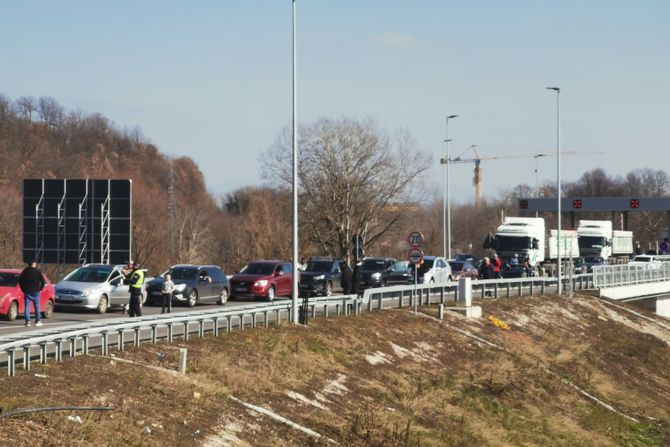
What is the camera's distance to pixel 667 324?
56.2 metres

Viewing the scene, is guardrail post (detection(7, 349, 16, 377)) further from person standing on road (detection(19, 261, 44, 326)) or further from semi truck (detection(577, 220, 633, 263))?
semi truck (detection(577, 220, 633, 263))

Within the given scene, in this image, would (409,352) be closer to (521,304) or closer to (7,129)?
(521,304)

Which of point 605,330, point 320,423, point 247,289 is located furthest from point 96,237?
point 320,423

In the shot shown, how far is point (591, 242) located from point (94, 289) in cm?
5612

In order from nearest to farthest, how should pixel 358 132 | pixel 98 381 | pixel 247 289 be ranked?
1. pixel 98 381
2. pixel 247 289
3. pixel 358 132

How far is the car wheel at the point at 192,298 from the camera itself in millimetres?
39000

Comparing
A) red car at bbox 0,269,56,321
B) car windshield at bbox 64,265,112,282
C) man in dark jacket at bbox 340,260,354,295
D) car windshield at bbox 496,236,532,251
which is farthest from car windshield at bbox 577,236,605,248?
red car at bbox 0,269,56,321

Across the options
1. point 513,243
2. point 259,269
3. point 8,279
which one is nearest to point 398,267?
point 259,269

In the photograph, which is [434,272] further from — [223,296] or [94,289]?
[94,289]

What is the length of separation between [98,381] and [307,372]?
6610 millimetres

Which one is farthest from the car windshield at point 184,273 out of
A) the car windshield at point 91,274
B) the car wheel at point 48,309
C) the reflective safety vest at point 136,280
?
the reflective safety vest at point 136,280

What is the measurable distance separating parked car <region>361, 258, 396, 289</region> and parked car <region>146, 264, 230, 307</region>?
30.6 ft

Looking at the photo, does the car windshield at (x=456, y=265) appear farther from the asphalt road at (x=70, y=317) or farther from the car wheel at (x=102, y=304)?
the car wheel at (x=102, y=304)

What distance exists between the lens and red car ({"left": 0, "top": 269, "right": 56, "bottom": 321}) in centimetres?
2975
